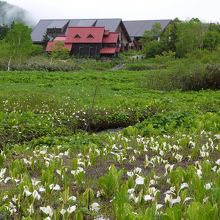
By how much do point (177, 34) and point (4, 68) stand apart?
114 ft

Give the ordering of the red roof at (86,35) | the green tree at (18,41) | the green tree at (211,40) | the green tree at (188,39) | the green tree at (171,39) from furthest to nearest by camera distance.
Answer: the red roof at (86,35)
the green tree at (171,39)
the green tree at (211,40)
the green tree at (188,39)
the green tree at (18,41)

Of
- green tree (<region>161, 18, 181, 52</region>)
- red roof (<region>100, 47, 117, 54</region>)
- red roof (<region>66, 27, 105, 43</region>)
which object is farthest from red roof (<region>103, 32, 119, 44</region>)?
green tree (<region>161, 18, 181, 52</region>)

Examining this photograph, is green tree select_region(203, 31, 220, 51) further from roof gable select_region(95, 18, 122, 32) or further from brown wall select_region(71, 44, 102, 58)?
roof gable select_region(95, 18, 122, 32)

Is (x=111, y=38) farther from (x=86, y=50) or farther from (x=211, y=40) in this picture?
(x=211, y=40)

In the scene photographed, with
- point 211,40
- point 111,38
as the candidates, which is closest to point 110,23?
point 111,38

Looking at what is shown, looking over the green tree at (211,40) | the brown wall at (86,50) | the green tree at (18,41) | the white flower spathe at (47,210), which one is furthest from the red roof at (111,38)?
the white flower spathe at (47,210)

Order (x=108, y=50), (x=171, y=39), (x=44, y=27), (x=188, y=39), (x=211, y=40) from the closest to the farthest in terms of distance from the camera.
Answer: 1. (x=188, y=39)
2. (x=211, y=40)
3. (x=171, y=39)
4. (x=108, y=50)
5. (x=44, y=27)

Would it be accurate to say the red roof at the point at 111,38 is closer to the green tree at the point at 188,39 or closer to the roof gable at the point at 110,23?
the roof gable at the point at 110,23

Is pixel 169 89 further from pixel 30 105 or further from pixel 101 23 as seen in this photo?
pixel 101 23

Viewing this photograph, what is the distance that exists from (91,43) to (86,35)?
180 centimetres

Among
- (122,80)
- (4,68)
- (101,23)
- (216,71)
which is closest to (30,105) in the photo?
(216,71)

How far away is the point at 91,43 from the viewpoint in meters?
76.4

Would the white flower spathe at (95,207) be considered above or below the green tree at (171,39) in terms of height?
below

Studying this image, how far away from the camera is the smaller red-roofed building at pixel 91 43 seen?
7606cm
